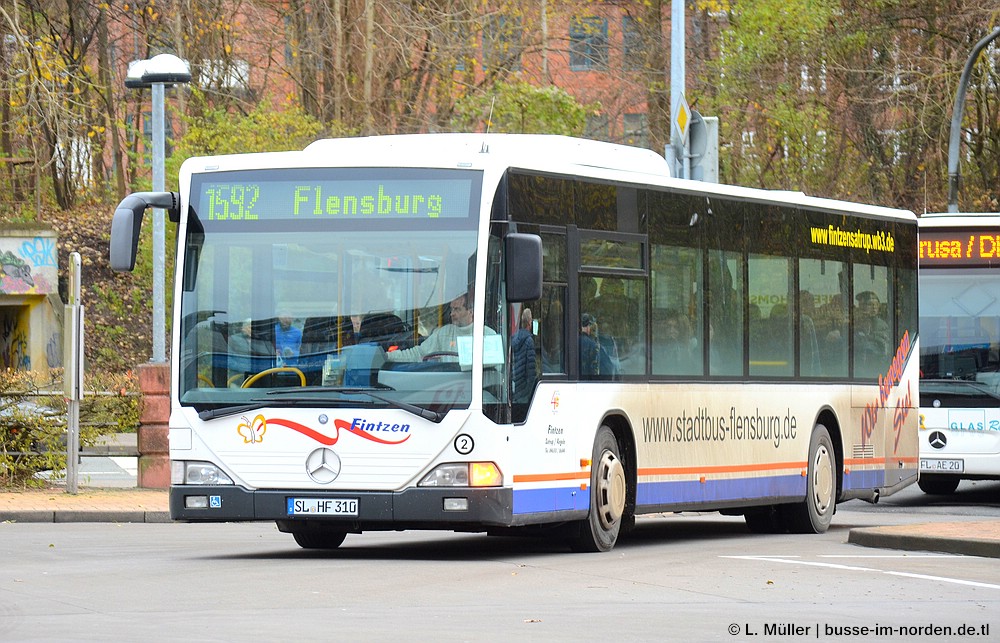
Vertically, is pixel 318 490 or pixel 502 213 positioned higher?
pixel 502 213

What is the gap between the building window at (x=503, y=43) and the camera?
40438 mm

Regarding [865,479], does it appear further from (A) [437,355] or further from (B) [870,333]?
(A) [437,355]

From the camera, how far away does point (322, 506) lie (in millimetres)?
13648

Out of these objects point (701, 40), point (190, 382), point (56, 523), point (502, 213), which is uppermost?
point (701, 40)

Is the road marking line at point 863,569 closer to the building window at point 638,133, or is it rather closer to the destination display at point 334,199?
the destination display at point 334,199

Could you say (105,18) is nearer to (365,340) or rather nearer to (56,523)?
(56,523)

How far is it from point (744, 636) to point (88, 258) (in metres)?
37.4

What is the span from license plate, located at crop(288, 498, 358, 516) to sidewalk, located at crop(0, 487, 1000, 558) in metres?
4.64

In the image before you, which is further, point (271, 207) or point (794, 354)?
point (794, 354)

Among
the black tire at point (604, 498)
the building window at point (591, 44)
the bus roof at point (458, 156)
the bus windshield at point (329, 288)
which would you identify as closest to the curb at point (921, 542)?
the black tire at point (604, 498)

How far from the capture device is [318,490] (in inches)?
539

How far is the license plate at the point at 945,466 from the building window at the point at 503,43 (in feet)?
61.3

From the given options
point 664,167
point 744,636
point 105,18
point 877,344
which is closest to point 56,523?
point 664,167

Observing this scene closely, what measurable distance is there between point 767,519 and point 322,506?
6.21 meters
